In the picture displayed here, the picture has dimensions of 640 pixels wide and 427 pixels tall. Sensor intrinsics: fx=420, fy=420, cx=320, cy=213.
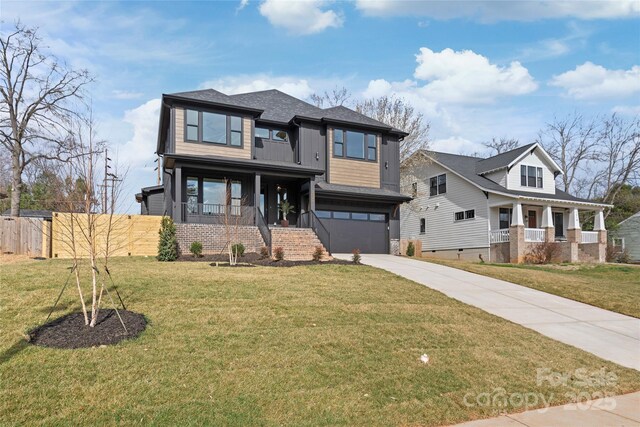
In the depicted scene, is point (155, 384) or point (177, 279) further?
point (177, 279)

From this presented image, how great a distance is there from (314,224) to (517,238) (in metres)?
12.3

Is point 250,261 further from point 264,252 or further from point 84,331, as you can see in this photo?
point 84,331

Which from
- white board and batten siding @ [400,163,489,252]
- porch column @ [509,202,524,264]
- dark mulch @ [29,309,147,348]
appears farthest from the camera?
white board and batten siding @ [400,163,489,252]

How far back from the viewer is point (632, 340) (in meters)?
8.13

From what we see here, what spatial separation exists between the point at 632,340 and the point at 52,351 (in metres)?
9.80

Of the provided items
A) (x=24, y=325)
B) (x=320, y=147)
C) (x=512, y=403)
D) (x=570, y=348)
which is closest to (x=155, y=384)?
(x=24, y=325)

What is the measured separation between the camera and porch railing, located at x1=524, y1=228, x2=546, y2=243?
2423 cm

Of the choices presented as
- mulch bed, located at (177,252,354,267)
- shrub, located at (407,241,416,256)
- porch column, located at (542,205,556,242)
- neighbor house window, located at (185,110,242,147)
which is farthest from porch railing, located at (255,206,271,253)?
porch column, located at (542,205,556,242)

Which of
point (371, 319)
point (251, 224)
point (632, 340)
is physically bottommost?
point (632, 340)

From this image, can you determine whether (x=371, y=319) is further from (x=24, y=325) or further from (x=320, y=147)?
(x=320, y=147)

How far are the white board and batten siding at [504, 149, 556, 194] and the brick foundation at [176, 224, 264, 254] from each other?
1713 centimetres

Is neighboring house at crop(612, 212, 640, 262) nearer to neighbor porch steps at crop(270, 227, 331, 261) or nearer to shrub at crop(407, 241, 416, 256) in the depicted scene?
shrub at crop(407, 241, 416, 256)

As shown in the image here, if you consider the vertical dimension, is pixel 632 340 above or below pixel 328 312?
below

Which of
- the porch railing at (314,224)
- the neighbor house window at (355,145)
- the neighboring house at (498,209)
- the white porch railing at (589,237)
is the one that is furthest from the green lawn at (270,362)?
the white porch railing at (589,237)
